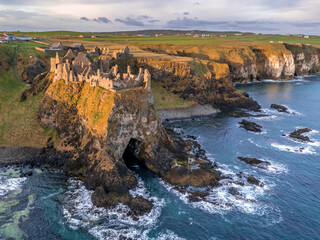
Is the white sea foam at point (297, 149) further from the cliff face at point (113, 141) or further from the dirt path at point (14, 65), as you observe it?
the dirt path at point (14, 65)

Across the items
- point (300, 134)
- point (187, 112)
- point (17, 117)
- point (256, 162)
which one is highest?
point (17, 117)

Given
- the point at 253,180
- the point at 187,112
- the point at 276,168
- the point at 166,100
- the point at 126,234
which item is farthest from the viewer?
the point at 166,100

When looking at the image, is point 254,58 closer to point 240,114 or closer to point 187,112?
point 240,114

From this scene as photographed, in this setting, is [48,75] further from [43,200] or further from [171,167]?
[171,167]

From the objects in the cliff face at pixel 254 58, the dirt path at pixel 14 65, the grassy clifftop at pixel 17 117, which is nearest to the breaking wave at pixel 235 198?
the grassy clifftop at pixel 17 117

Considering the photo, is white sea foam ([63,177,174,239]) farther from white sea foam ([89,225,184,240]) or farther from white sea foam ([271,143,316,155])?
white sea foam ([271,143,316,155])

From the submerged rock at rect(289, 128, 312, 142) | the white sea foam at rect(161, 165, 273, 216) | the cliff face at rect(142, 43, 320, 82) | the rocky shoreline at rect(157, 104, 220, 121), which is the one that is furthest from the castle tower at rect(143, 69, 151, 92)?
the cliff face at rect(142, 43, 320, 82)

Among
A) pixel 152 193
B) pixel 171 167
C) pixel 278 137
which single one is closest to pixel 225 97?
pixel 278 137

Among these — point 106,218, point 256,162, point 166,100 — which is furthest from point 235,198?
point 166,100
